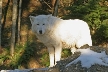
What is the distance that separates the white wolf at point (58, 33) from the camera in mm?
6988

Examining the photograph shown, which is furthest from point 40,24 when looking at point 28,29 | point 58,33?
point 28,29

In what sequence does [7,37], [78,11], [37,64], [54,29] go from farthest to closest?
[7,37] < [37,64] < [78,11] < [54,29]

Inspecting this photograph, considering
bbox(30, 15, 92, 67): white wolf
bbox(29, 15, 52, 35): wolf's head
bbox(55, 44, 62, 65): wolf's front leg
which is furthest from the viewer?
bbox(55, 44, 62, 65): wolf's front leg

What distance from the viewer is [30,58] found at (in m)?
15.7

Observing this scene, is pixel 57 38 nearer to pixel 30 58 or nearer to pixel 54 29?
pixel 54 29

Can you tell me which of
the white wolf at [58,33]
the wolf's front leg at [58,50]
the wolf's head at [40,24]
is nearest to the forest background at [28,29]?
the white wolf at [58,33]

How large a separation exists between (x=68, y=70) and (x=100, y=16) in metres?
7.73

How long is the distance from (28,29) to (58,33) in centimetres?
1136

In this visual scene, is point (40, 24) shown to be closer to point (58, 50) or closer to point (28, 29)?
point (58, 50)

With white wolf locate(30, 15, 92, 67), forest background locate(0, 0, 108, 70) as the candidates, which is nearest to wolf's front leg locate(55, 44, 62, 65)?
white wolf locate(30, 15, 92, 67)

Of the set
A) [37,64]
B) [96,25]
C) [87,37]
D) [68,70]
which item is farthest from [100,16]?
[68,70]

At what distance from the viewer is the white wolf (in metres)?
6.99

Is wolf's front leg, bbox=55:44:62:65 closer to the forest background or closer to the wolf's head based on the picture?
the wolf's head

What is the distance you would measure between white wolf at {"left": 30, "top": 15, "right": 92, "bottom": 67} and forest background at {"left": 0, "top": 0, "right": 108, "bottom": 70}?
545cm
